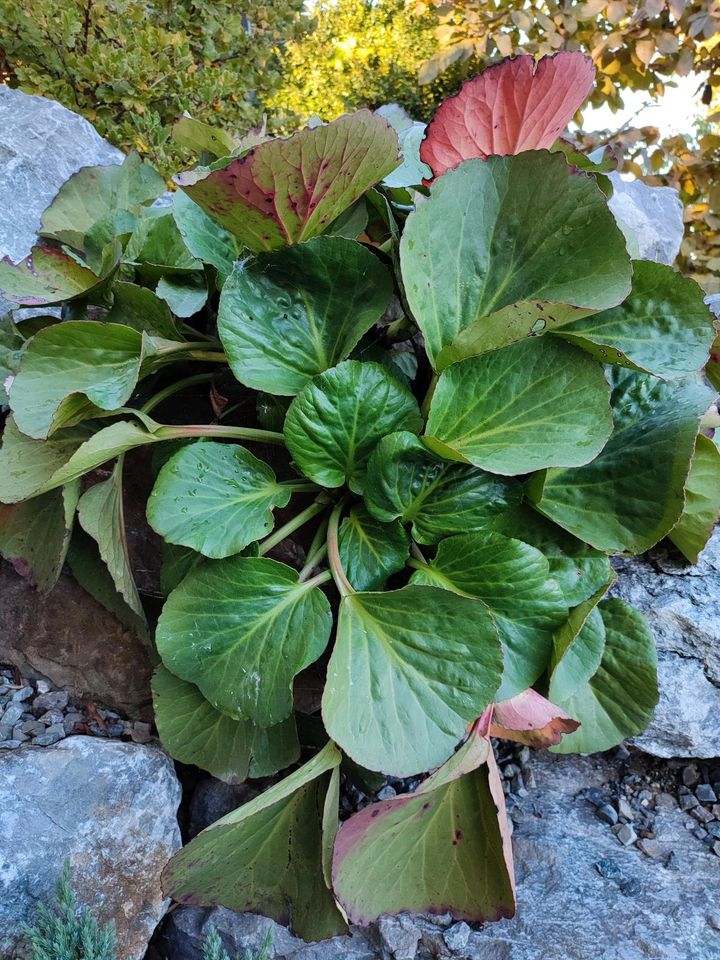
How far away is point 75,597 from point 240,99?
1.85 metres

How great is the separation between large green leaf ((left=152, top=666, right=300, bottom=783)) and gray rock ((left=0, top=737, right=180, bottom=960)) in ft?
0.33

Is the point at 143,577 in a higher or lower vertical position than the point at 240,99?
lower

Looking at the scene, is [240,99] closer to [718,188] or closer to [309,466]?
[718,188]

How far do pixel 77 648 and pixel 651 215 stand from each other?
4.92 feet

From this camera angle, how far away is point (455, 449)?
2.84 feet

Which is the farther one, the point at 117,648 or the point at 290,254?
the point at 117,648

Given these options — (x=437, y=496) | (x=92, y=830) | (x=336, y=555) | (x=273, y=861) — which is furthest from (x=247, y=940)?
(x=437, y=496)

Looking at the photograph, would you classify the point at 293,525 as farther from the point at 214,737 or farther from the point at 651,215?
the point at 651,215

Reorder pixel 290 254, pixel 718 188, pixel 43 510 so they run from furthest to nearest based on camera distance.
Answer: pixel 718 188
pixel 43 510
pixel 290 254

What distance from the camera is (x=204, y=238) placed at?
991mm

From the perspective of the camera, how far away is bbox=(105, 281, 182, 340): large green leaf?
0.98 m

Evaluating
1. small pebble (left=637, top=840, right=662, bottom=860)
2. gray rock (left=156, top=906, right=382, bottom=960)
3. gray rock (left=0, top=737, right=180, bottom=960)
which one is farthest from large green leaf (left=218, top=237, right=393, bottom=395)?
small pebble (left=637, top=840, right=662, bottom=860)

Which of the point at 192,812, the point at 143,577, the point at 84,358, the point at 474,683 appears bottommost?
the point at 192,812

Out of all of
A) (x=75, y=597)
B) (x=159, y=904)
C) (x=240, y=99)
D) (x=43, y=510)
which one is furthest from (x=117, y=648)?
(x=240, y=99)
